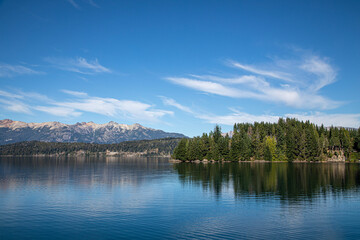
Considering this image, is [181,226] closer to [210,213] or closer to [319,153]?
[210,213]

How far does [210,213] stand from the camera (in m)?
38.8

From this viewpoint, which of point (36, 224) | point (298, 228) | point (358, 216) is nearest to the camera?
point (298, 228)

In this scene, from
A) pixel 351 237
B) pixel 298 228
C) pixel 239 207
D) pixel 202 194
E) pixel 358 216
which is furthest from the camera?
pixel 202 194

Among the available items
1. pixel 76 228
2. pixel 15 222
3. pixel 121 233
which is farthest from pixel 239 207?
pixel 15 222

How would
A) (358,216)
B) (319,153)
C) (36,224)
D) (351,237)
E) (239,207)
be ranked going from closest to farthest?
(351,237) → (36,224) → (358,216) → (239,207) → (319,153)

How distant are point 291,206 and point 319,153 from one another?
567 ft

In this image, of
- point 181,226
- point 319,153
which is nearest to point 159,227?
point 181,226

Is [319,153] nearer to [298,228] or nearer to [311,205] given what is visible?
[311,205]

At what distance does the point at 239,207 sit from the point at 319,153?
177m

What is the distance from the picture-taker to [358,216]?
3681cm

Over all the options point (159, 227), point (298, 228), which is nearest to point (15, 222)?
point (159, 227)

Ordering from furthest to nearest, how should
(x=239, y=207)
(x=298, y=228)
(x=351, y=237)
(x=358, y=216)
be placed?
(x=239, y=207) → (x=358, y=216) → (x=298, y=228) → (x=351, y=237)

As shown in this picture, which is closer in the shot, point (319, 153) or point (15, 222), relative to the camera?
point (15, 222)

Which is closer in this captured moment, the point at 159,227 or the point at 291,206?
the point at 159,227
